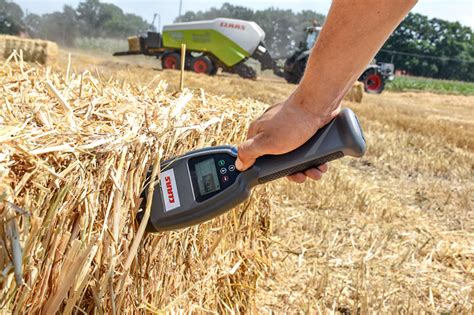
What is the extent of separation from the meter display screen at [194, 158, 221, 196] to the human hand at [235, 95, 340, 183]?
227mm

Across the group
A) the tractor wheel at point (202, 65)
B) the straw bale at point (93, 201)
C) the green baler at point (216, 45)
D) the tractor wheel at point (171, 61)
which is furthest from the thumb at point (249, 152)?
the tractor wheel at point (171, 61)

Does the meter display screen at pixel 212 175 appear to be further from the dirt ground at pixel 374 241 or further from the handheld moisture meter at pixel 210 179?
the dirt ground at pixel 374 241

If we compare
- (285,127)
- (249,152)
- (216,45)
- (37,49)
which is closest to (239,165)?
(249,152)

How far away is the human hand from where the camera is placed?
1.17 metres

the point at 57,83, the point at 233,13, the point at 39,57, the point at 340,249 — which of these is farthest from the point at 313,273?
the point at 233,13

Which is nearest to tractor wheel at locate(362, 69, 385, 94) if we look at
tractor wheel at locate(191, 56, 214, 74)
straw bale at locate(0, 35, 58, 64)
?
tractor wheel at locate(191, 56, 214, 74)

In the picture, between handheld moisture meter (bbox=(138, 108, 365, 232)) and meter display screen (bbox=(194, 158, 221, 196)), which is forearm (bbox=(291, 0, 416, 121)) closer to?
A: handheld moisture meter (bbox=(138, 108, 365, 232))

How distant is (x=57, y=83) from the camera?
190cm

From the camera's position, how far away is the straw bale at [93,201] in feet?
3.65

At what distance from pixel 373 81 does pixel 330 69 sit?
17.9 m

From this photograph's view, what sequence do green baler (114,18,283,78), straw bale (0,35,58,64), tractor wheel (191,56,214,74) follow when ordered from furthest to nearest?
tractor wheel (191,56,214,74), green baler (114,18,283,78), straw bale (0,35,58,64)

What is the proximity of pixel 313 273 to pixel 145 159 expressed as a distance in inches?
63.0

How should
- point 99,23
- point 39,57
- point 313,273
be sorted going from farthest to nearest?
point 99,23 → point 39,57 → point 313,273

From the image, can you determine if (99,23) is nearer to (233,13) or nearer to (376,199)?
(233,13)
